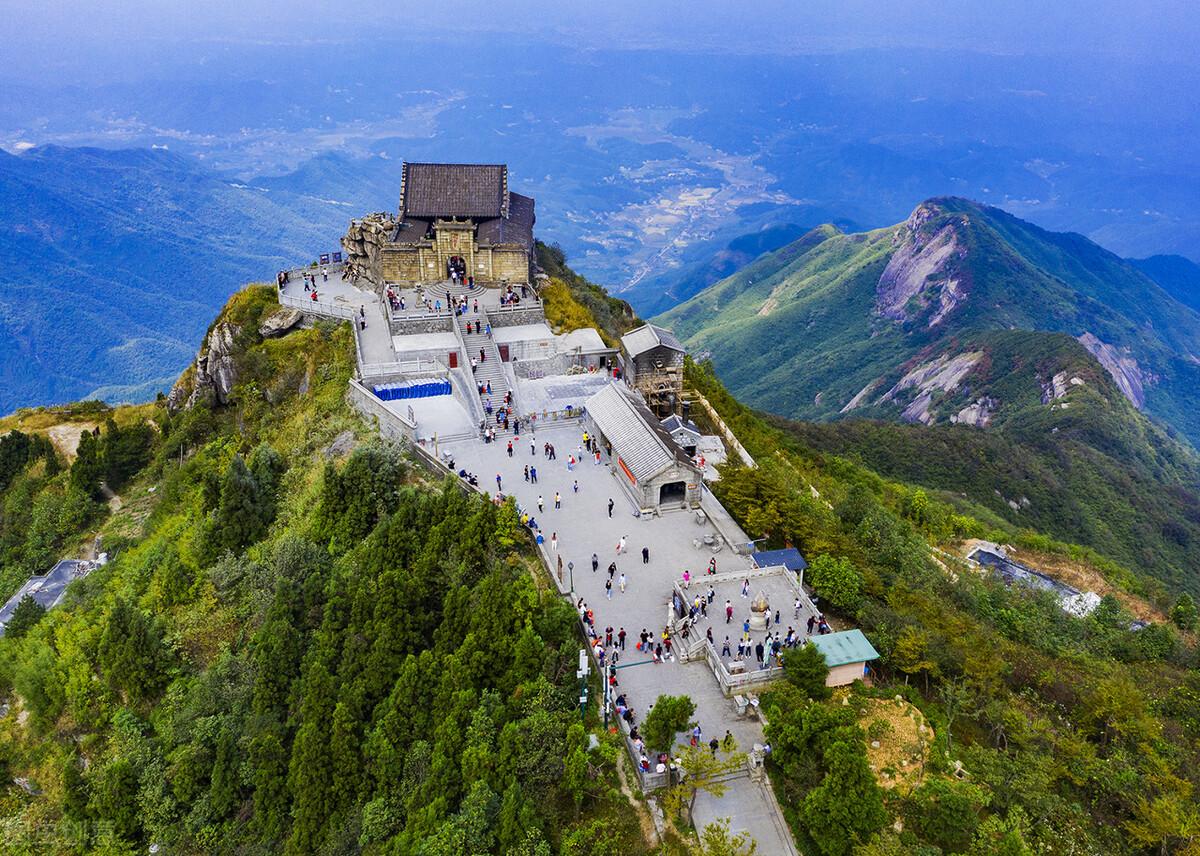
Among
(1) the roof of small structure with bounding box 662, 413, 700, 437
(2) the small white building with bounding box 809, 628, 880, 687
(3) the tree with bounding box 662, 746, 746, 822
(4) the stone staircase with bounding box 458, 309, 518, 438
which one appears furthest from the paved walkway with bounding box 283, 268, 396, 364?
(3) the tree with bounding box 662, 746, 746, 822

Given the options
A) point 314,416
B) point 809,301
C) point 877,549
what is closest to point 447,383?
point 314,416

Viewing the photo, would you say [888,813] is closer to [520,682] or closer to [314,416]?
[520,682]

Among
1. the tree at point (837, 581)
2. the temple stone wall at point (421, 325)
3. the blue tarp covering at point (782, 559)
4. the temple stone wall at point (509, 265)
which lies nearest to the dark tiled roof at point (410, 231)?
the temple stone wall at point (509, 265)

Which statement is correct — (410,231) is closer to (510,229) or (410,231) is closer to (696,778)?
(510,229)

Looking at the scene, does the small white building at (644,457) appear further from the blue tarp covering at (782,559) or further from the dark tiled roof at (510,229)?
the dark tiled roof at (510,229)

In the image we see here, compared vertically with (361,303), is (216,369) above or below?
below

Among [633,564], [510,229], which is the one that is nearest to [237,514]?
[633,564]

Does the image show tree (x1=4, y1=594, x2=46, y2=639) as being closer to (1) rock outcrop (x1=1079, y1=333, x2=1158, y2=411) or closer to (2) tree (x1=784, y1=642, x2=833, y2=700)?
(2) tree (x1=784, y1=642, x2=833, y2=700)
